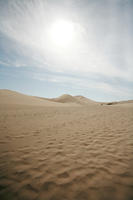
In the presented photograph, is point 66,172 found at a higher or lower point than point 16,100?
lower

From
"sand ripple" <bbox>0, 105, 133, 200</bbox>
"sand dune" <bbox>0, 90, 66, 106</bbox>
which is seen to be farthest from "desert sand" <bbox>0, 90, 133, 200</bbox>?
"sand dune" <bbox>0, 90, 66, 106</bbox>

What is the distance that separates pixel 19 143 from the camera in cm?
Answer: 360

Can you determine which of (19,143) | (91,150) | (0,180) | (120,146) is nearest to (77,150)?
(91,150)

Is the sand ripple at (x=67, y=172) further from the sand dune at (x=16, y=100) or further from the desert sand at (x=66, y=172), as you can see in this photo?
the sand dune at (x=16, y=100)

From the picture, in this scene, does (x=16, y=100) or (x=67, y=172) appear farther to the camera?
(x=16, y=100)

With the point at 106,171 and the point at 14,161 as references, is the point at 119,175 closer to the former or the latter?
the point at 106,171

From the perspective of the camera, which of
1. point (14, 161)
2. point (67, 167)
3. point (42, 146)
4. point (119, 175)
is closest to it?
point (119, 175)

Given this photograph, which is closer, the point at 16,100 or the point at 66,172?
the point at 66,172

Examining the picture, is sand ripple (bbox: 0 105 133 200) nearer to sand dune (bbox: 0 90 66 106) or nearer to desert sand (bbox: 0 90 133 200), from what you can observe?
desert sand (bbox: 0 90 133 200)

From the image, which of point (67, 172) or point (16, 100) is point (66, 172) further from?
point (16, 100)

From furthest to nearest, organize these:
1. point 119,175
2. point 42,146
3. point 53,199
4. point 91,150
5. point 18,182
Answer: point 42,146, point 91,150, point 119,175, point 18,182, point 53,199

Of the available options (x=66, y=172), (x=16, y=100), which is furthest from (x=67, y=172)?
(x=16, y=100)

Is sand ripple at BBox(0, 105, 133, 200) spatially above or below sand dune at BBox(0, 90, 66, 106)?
below

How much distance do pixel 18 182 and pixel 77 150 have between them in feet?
6.02
